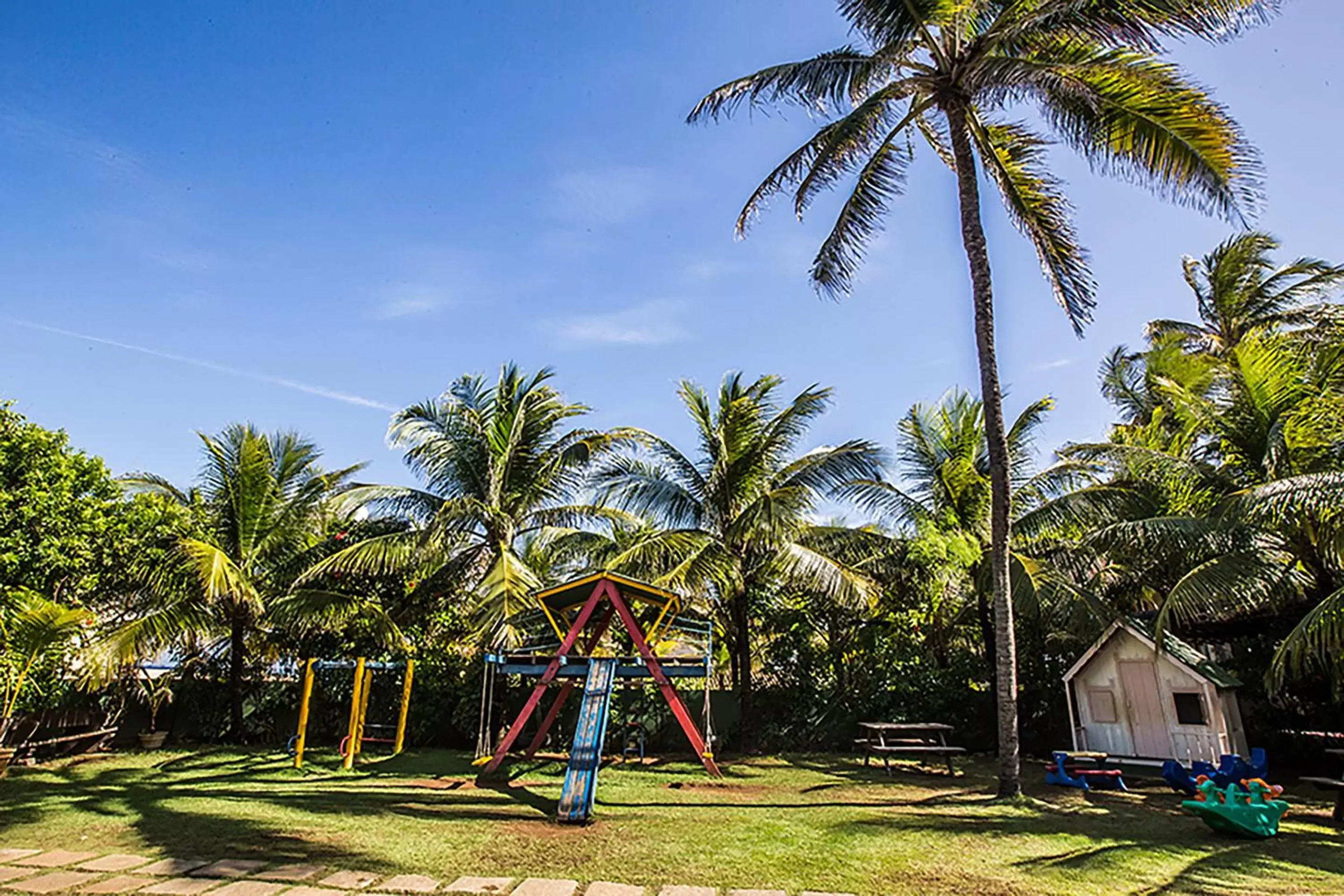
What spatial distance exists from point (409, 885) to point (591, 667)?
188 inches

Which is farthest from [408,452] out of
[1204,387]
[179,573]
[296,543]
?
[1204,387]

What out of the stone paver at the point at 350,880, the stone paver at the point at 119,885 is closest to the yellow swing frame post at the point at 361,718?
the stone paver at the point at 119,885

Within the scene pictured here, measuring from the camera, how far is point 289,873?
5230mm

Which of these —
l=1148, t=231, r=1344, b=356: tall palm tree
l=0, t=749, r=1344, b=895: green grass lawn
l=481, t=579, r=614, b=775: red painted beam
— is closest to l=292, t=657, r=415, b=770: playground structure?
l=0, t=749, r=1344, b=895: green grass lawn

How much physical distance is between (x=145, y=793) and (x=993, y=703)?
13979 mm

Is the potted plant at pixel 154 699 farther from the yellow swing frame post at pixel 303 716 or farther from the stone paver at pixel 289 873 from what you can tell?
the stone paver at pixel 289 873

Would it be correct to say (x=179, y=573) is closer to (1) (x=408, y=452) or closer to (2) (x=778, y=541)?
(1) (x=408, y=452)

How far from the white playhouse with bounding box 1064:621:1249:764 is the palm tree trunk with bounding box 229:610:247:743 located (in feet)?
50.7

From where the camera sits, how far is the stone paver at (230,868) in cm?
516

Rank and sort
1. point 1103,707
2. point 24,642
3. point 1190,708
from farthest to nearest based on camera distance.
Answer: point 1103,707 → point 1190,708 → point 24,642

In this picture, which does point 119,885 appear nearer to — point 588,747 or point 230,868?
point 230,868

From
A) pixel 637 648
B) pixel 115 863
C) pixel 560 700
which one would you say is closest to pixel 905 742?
pixel 637 648

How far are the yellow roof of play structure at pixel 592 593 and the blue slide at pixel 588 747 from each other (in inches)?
41.8

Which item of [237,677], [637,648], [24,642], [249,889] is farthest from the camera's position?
[237,677]
